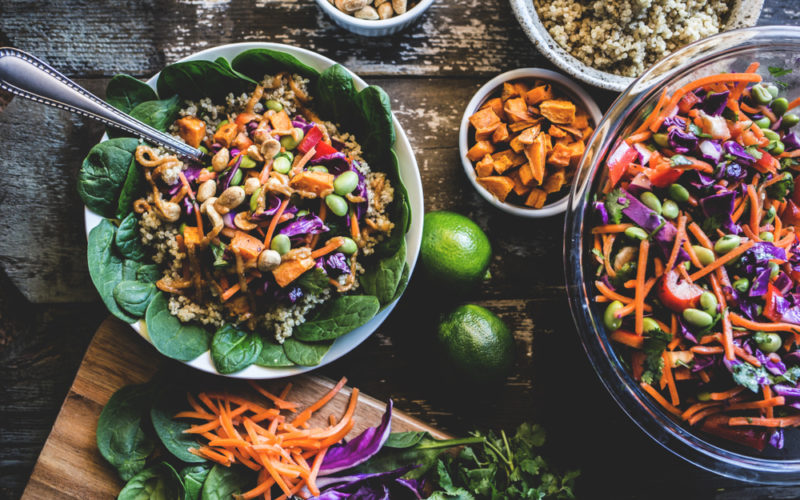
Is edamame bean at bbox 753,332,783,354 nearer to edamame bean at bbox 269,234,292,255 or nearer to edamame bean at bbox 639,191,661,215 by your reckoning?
edamame bean at bbox 639,191,661,215

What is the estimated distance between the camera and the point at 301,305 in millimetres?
1703

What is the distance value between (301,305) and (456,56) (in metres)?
1.05

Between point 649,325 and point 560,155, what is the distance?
0.61 metres

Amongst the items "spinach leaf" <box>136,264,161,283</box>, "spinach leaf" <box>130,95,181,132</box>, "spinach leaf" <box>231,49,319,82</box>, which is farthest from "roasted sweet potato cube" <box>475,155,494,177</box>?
"spinach leaf" <box>136,264,161,283</box>

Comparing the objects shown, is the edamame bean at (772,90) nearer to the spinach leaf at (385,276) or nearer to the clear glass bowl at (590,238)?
the clear glass bowl at (590,238)

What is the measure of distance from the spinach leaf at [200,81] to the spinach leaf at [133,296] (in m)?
0.59

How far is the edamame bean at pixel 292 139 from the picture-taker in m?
1.62

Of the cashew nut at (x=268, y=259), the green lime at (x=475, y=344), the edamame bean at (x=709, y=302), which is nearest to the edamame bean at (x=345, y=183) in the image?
the cashew nut at (x=268, y=259)

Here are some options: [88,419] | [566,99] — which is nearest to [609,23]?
[566,99]

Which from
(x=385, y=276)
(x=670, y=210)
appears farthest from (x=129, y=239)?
(x=670, y=210)

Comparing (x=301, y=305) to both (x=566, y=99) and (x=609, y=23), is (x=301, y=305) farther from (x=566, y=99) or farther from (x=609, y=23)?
(x=609, y=23)

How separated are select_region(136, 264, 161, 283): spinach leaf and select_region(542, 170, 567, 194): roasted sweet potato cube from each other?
129cm

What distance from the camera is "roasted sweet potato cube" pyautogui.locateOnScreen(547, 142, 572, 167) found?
1780mm

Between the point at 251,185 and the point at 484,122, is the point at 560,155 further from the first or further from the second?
the point at 251,185
